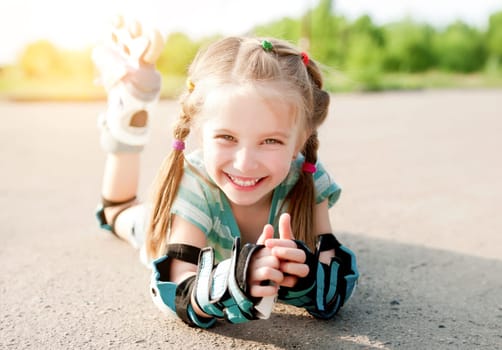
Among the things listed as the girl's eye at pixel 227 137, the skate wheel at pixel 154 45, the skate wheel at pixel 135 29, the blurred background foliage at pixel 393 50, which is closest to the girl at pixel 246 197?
the girl's eye at pixel 227 137

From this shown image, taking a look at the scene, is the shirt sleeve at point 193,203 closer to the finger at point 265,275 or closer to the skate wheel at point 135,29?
the finger at point 265,275

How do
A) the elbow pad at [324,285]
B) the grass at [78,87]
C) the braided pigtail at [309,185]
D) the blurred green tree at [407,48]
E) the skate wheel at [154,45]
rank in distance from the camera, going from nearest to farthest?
the elbow pad at [324,285]
the braided pigtail at [309,185]
the skate wheel at [154,45]
the grass at [78,87]
the blurred green tree at [407,48]

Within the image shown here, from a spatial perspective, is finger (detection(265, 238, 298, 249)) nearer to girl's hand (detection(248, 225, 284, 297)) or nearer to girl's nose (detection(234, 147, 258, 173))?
girl's hand (detection(248, 225, 284, 297))

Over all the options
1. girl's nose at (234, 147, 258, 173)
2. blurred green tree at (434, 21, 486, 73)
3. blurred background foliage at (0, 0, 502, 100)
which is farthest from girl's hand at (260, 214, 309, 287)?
blurred green tree at (434, 21, 486, 73)

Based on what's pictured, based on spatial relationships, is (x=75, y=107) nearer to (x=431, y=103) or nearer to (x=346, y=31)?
(x=431, y=103)

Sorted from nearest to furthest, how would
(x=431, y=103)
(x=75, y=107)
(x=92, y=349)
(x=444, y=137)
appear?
(x=92, y=349)
(x=444, y=137)
(x=75, y=107)
(x=431, y=103)

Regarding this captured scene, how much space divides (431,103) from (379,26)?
1102 centimetres

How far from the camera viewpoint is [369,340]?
5.80 feet

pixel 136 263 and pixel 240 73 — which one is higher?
pixel 240 73

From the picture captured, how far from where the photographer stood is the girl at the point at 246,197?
1590mm

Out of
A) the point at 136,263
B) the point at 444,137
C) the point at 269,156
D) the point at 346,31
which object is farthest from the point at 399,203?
the point at 346,31

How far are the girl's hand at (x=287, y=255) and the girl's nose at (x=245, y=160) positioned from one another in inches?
10.5

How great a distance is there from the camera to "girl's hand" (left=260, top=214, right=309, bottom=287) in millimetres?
1554

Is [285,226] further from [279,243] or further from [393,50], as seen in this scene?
[393,50]
